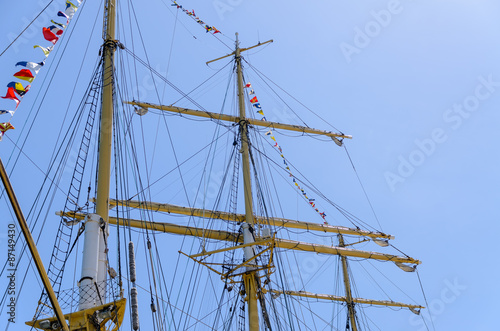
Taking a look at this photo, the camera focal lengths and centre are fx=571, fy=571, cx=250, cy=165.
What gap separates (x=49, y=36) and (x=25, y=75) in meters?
1.75

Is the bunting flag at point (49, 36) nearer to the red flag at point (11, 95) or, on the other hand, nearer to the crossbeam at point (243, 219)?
the red flag at point (11, 95)

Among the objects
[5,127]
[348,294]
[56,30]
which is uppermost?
[348,294]

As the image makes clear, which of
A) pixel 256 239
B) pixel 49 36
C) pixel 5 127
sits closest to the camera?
pixel 5 127

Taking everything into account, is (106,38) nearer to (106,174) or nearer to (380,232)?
(106,174)

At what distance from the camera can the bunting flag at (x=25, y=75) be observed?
39.2 feet

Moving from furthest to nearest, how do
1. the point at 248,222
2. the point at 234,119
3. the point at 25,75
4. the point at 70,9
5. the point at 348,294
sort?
the point at 348,294 → the point at 234,119 → the point at 248,222 → the point at 70,9 → the point at 25,75

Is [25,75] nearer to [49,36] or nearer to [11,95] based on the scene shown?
[11,95]

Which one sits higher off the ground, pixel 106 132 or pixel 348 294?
pixel 348 294

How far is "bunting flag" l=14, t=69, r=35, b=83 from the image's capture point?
39.2ft

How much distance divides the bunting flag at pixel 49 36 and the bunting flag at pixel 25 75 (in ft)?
5.07

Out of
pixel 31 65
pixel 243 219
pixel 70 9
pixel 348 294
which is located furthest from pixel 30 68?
pixel 348 294

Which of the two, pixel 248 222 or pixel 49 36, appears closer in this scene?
pixel 49 36

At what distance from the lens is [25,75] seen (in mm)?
12000

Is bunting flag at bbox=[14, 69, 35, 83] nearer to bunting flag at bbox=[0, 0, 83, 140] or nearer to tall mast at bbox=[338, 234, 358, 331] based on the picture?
bunting flag at bbox=[0, 0, 83, 140]
